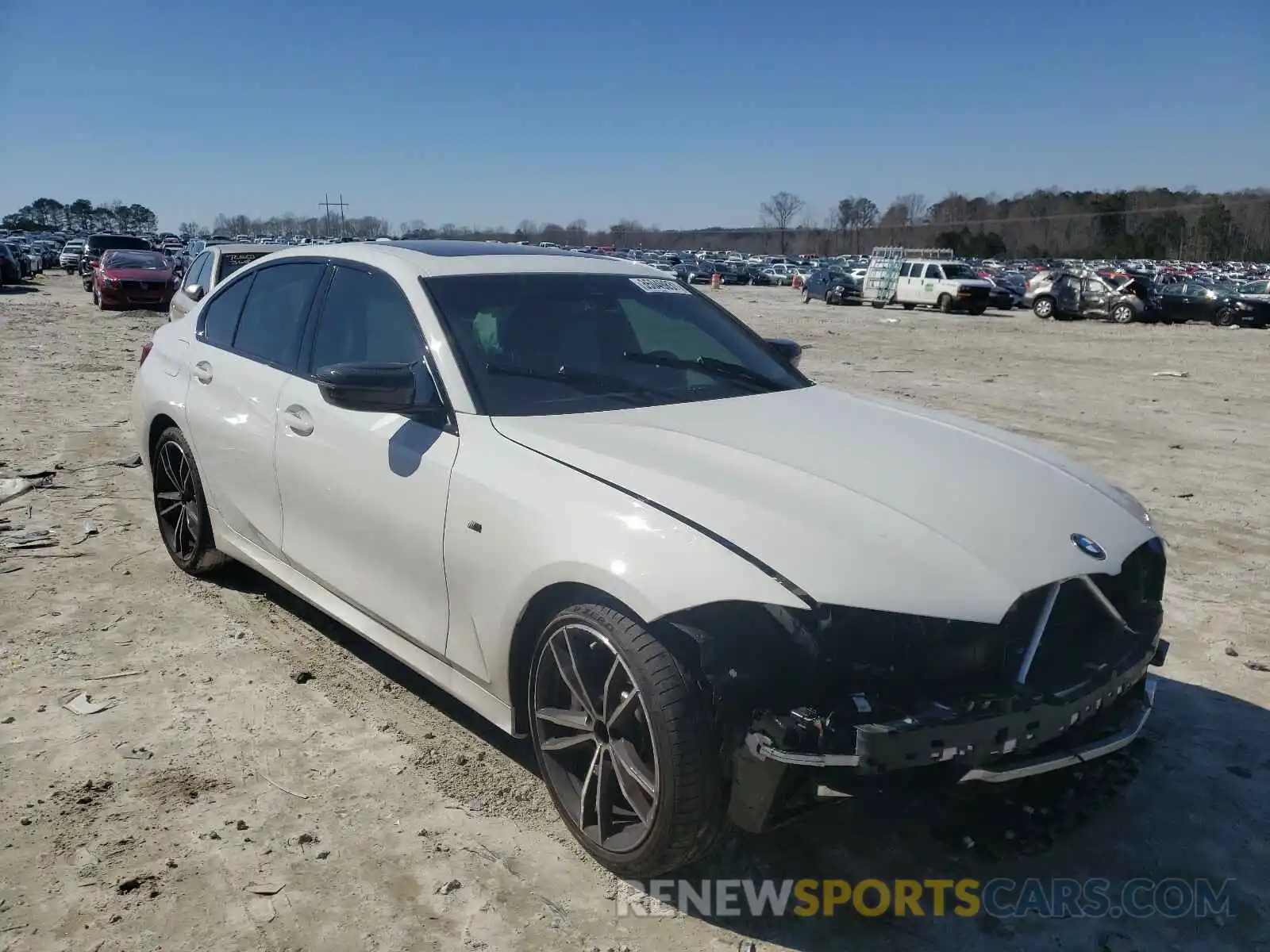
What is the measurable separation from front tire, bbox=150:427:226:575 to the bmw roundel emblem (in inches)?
150

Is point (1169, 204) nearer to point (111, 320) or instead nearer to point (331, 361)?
point (111, 320)

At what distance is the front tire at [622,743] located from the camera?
2.44 m

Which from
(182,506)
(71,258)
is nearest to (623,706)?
(182,506)

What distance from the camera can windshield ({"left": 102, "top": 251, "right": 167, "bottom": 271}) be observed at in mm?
24453

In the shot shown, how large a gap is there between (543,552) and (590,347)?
4.00 ft

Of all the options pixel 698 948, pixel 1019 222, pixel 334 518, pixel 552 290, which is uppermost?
pixel 1019 222

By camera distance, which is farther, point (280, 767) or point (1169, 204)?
point (1169, 204)

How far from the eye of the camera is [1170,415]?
38.2 feet

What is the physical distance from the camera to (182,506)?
16.5 ft

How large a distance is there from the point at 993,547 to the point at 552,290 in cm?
201

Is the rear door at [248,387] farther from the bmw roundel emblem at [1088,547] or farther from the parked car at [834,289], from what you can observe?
the parked car at [834,289]

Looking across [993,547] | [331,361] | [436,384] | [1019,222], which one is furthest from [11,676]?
[1019,222]

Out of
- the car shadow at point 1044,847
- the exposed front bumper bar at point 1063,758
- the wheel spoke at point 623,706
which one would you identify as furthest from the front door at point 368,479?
the exposed front bumper bar at point 1063,758

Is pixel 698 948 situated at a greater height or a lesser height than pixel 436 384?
lesser
